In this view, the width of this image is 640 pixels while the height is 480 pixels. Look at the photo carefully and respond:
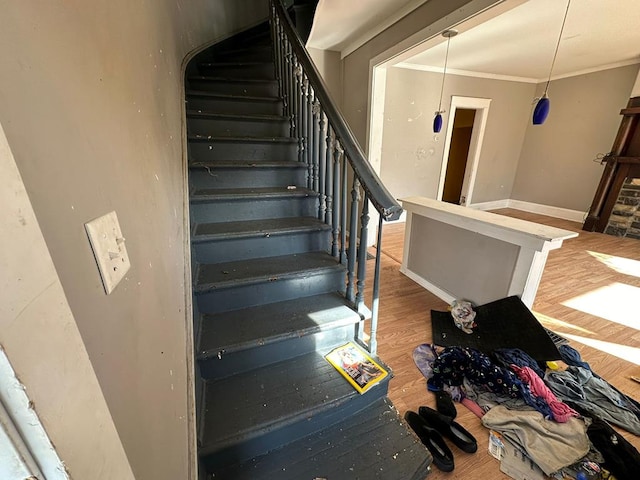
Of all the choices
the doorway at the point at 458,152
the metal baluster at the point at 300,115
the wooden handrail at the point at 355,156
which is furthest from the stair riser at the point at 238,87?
the doorway at the point at 458,152

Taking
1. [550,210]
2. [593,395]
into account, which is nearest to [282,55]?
[593,395]

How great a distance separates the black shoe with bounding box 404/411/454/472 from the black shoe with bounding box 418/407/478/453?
0.13 ft

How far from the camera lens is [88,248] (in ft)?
1.33

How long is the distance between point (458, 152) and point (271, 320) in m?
6.76

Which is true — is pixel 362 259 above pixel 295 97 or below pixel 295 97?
below

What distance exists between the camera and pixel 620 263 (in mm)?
3100

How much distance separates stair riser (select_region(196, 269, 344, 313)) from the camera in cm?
130

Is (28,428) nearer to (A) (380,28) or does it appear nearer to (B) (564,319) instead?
(B) (564,319)

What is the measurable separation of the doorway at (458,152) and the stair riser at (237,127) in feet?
17.7

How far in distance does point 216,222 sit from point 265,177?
449 mm

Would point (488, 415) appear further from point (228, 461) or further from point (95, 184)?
point (95, 184)

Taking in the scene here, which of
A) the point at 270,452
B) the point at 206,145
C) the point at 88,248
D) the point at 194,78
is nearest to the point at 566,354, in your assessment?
the point at 270,452

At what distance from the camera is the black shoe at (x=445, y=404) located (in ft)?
4.50

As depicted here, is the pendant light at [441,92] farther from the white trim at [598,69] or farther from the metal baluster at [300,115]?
the white trim at [598,69]
